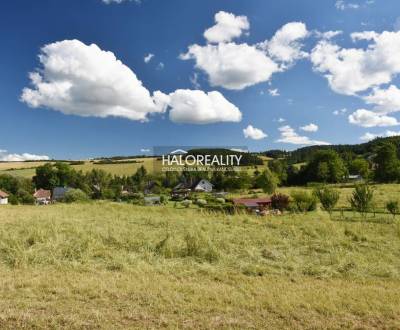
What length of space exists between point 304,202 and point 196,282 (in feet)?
81.0

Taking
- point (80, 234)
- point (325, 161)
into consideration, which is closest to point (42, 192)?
point (325, 161)

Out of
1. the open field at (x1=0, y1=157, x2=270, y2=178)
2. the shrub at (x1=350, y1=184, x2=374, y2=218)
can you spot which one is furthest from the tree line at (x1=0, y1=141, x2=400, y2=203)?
the shrub at (x1=350, y1=184, x2=374, y2=218)

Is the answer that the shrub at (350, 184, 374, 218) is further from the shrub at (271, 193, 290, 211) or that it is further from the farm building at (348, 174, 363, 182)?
the farm building at (348, 174, 363, 182)

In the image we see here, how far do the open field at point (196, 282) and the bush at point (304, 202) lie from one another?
52.2ft

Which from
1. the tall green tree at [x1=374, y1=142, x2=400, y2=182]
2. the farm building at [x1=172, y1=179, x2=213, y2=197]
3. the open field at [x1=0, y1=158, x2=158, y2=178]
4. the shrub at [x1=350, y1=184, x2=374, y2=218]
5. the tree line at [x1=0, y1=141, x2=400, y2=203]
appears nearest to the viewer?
the shrub at [x1=350, y1=184, x2=374, y2=218]

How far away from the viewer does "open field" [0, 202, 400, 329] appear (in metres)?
4.83

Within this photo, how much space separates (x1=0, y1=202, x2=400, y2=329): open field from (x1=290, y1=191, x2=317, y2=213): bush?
52.2 feet

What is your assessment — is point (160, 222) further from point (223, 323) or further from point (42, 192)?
point (42, 192)

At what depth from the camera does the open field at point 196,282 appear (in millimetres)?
4828

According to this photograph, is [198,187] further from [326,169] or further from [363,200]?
[363,200]

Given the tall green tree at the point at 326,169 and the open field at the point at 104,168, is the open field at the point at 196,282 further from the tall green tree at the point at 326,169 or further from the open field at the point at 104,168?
the open field at the point at 104,168

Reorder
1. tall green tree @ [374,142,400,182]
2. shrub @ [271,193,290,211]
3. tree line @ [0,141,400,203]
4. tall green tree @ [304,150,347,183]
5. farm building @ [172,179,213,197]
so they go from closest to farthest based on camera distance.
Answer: shrub @ [271,193,290,211]
tall green tree @ [374,142,400,182]
tree line @ [0,141,400,203]
tall green tree @ [304,150,347,183]
farm building @ [172,179,213,197]

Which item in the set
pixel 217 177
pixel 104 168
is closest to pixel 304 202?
pixel 217 177

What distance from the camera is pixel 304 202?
1169 inches
